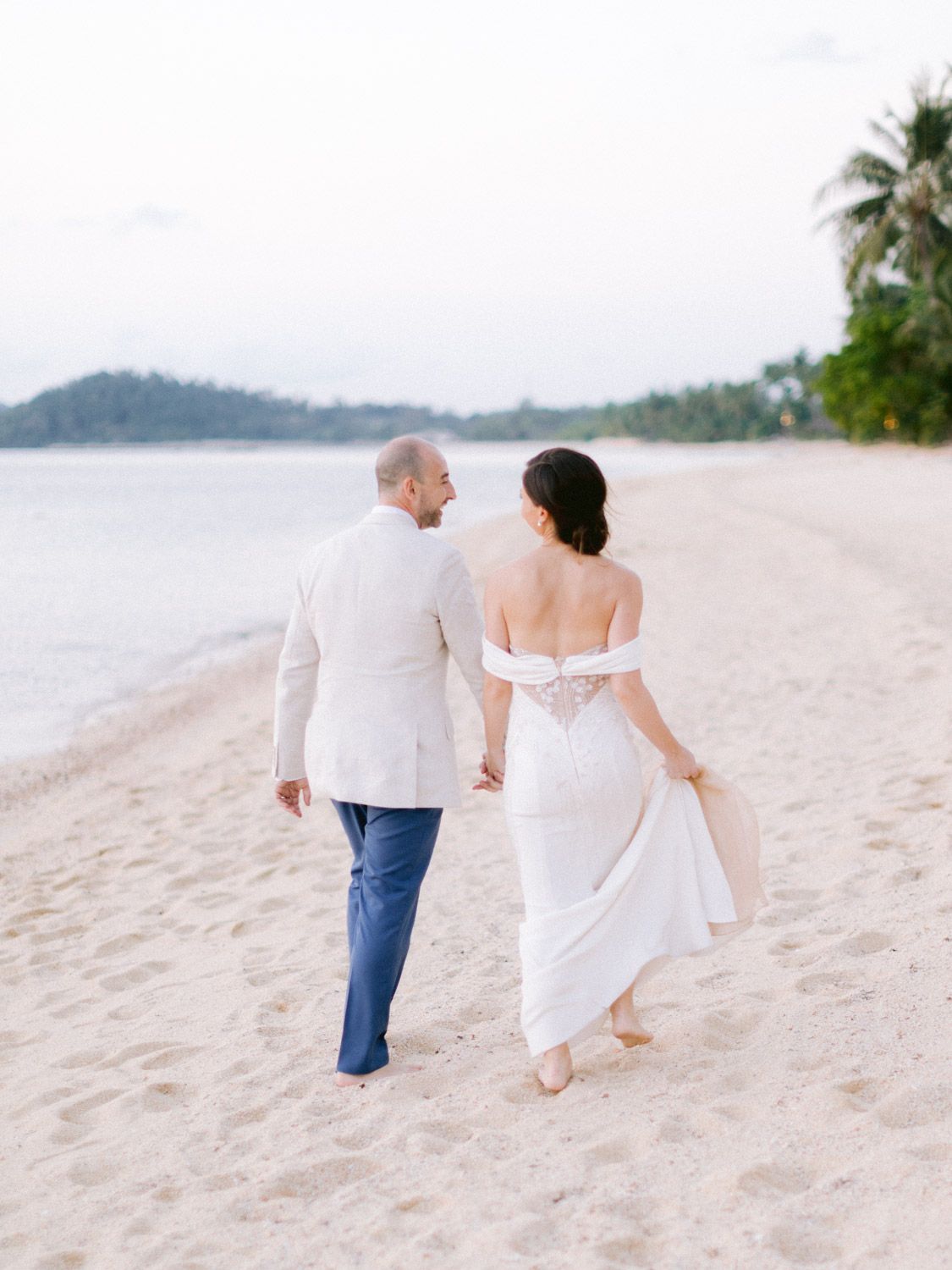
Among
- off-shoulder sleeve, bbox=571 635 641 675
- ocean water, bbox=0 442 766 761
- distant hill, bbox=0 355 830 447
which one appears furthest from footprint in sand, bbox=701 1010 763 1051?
distant hill, bbox=0 355 830 447

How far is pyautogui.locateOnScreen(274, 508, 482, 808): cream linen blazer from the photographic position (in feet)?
9.73

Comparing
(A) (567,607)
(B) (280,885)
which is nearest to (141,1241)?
(A) (567,607)

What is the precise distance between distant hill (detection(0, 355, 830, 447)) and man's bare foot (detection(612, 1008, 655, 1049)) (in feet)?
309

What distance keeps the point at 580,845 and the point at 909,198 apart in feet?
134

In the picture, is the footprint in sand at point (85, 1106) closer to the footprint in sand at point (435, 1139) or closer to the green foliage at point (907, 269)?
the footprint in sand at point (435, 1139)

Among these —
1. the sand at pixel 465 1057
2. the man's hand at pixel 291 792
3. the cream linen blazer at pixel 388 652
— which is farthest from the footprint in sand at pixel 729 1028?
the man's hand at pixel 291 792

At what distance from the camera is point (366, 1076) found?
3.18 m

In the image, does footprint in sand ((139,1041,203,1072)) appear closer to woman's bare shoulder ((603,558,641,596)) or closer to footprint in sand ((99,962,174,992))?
footprint in sand ((99,962,174,992))

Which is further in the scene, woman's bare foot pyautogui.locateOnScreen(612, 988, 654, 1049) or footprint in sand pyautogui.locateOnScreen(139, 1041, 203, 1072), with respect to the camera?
footprint in sand pyautogui.locateOnScreen(139, 1041, 203, 1072)

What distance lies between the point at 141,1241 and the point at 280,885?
2775mm

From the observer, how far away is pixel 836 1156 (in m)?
2.53

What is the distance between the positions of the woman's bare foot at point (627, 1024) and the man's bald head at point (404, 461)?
1.51m

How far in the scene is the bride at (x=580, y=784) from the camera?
9.37 feet

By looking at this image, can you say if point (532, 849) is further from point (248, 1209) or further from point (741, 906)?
point (248, 1209)
